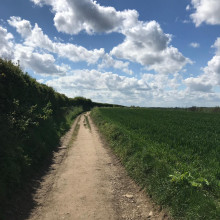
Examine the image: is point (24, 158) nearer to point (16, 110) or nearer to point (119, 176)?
point (16, 110)

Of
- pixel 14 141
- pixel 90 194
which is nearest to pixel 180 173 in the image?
pixel 90 194

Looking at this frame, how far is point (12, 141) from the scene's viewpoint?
6469 millimetres

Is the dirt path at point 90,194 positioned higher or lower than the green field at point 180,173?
lower

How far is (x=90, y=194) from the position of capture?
555 cm

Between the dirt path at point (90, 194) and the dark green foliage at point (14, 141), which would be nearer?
the dirt path at point (90, 194)

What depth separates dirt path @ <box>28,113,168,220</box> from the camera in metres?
4.64

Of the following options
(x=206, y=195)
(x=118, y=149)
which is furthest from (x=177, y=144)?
(x=206, y=195)

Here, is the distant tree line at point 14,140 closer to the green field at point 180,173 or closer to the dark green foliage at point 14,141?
the dark green foliage at point 14,141

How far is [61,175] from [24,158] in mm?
1366

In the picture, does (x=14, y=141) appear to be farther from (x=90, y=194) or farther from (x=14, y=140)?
(x=90, y=194)

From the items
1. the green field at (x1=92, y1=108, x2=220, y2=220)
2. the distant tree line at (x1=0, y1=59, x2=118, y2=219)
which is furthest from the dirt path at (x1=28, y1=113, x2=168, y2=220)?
the distant tree line at (x1=0, y1=59, x2=118, y2=219)

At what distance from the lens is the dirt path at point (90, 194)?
464 cm

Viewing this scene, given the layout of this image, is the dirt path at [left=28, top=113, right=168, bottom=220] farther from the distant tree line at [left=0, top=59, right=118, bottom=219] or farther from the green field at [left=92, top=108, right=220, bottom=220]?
the distant tree line at [left=0, top=59, right=118, bottom=219]

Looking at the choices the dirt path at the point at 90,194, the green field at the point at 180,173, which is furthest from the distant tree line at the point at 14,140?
the green field at the point at 180,173
